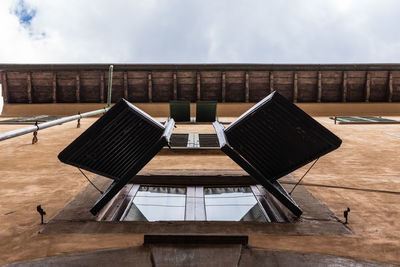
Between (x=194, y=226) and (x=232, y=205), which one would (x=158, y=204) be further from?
(x=194, y=226)

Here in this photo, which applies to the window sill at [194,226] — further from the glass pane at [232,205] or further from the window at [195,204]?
the glass pane at [232,205]

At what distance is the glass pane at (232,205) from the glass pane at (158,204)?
41 centimetres

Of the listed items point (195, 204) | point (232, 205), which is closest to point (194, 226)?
point (195, 204)

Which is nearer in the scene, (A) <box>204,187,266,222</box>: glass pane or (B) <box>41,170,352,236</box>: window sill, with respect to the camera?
(B) <box>41,170,352,236</box>: window sill

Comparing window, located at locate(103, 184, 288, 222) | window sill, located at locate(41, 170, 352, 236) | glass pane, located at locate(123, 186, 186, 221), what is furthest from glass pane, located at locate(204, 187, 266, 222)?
window sill, located at locate(41, 170, 352, 236)

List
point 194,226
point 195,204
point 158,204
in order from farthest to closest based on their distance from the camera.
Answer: point 158,204
point 195,204
point 194,226

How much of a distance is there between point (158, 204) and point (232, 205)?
1107 millimetres

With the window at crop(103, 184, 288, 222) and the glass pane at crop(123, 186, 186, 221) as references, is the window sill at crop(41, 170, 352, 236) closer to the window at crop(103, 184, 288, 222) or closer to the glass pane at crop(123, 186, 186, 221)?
the window at crop(103, 184, 288, 222)

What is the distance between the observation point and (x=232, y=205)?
412 cm

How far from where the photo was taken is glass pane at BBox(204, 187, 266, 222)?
3.83 meters

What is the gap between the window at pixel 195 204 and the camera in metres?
3.76

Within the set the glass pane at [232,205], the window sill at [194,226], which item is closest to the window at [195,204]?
the glass pane at [232,205]

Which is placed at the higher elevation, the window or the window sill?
the window sill

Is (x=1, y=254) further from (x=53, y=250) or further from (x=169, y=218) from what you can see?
(x=169, y=218)
